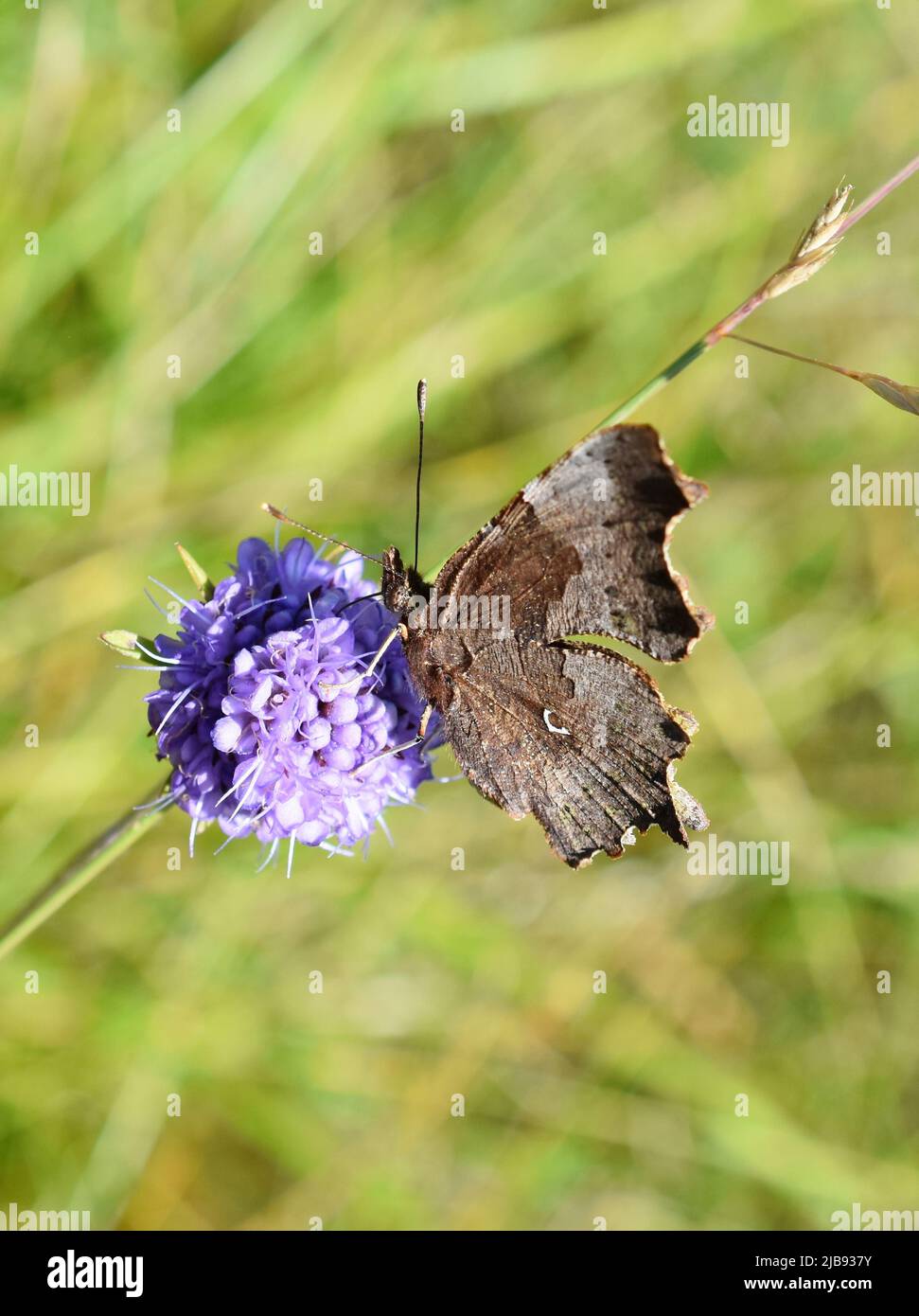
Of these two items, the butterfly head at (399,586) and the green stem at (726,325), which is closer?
the green stem at (726,325)

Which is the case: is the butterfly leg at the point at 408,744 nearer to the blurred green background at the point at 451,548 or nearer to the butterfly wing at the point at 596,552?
the butterfly wing at the point at 596,552

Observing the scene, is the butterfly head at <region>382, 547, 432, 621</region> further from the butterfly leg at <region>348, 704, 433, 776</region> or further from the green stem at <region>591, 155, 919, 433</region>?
the green stem at <region>591, 155, 919, 433</region>

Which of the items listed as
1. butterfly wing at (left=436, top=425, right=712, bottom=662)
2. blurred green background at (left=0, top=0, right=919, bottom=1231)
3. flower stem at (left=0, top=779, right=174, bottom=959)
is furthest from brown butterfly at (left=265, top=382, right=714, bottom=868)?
blurred green background at (left=0, top=0, right=919, bottom=1231)

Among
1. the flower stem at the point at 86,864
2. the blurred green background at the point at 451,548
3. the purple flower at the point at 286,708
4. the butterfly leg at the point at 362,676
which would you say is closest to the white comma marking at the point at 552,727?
the purple flower at the point at 286,708

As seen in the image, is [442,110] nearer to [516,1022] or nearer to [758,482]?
[758,482]

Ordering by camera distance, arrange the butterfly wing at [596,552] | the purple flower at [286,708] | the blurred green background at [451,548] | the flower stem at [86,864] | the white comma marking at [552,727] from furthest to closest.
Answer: the blurred green background at [451,548] → the white comma marking at [552,727] → the flower stem at [86,864] → the purple flower at [286,708] → the butterfly wing at [596,552]

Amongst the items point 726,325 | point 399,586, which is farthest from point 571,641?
point 726,325

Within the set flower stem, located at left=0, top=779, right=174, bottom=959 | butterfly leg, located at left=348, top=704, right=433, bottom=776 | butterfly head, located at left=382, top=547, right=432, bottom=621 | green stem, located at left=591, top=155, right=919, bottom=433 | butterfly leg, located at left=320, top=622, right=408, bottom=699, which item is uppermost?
green stem, located at left=591, top=155, right=919, bottom=433
